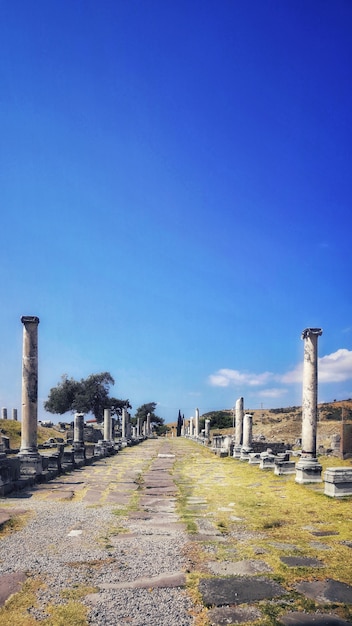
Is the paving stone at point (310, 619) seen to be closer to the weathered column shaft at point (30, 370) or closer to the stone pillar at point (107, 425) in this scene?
the weathered column shaft at point (30, 370)

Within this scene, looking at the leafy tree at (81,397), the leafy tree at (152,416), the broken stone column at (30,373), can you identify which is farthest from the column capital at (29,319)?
the leafy tree at (152,416)

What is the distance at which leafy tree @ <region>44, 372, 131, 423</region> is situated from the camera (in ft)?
225

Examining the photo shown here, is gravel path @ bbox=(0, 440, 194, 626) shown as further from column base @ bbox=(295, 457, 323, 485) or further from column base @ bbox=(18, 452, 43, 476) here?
column base @ bbox=(295, 457, 323, 485)

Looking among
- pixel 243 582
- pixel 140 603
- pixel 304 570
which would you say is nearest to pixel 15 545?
pixel 140 603

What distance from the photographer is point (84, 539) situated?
5891 mm

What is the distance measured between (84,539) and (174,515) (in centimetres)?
200

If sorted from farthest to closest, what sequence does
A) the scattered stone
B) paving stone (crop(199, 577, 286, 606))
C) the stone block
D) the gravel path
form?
the stone block, the scattered stone, paving stone (crop(199, 577, 286, 606)), the gravel path

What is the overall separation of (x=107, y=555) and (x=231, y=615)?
1.93 meters

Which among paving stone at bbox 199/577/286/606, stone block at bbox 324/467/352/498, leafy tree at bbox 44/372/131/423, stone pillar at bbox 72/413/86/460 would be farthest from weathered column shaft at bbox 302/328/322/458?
leafy tree at bbox 44/372/131/423

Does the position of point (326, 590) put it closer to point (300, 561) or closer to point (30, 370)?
point (300, 561)

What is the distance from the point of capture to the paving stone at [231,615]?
3.54 meters

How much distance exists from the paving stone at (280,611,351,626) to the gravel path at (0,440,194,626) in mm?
716

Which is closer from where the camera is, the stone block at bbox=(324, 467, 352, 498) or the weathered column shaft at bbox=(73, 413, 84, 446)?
the stone block at bbox=(324, 467, 352, 498)

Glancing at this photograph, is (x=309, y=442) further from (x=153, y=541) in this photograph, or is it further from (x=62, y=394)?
(x=62, y=394)
